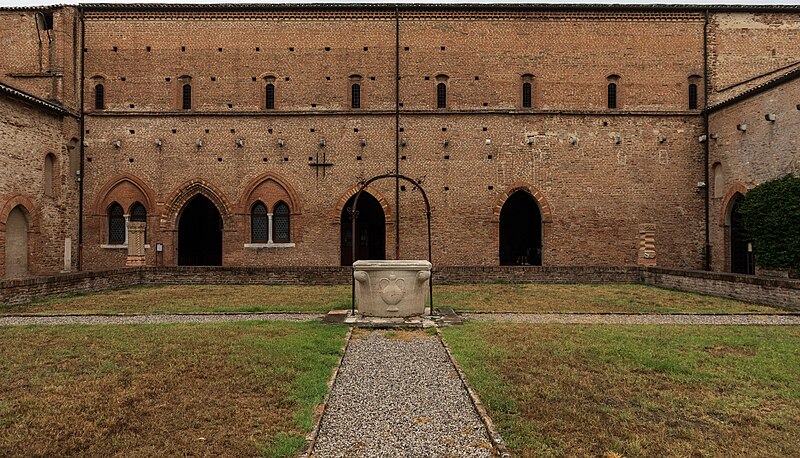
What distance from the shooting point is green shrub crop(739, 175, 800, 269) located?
1502 centimetres

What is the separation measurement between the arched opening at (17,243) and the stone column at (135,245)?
3.45 m

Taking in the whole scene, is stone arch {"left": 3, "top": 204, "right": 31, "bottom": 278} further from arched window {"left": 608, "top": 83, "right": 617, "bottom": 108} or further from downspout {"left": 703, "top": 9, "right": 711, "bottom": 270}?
downspout {"left": 703, "top": 9, "right": 711, "bottom": 270}

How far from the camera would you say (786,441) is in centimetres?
389

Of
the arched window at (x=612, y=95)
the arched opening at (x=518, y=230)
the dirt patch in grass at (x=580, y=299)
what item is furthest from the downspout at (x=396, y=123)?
the arched window at (x=612, y=95)

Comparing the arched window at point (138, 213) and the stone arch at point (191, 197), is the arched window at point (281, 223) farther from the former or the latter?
the arched window at point (138, 213)

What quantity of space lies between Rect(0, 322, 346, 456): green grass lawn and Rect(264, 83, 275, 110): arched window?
569 inches

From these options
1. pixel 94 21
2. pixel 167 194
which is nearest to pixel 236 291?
pixel 167 194

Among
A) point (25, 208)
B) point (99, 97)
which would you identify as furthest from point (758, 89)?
point (25, 208)

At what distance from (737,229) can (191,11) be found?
80.5ft

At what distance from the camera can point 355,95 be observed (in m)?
20.8

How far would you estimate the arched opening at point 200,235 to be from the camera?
23500mm

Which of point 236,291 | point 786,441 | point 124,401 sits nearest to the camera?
point 786,441

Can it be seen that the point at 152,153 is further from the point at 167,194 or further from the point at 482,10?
the point at 482,10

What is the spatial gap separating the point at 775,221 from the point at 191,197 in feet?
71.4
